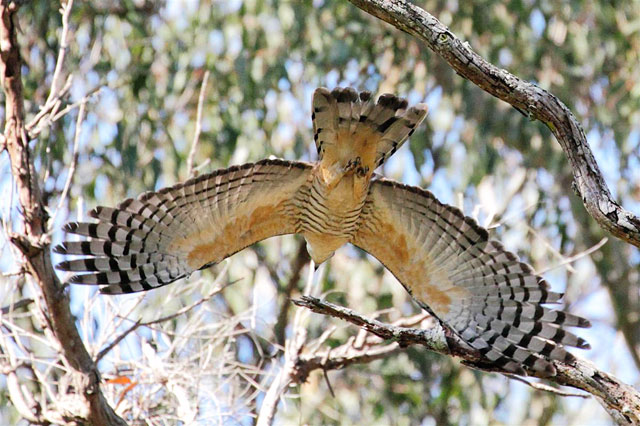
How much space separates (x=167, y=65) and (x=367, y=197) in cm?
285

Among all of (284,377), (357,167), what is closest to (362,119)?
(357,167)

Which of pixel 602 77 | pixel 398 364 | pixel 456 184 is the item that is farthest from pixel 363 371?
pixel 602 77

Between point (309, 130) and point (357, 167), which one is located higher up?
point (309, 130)

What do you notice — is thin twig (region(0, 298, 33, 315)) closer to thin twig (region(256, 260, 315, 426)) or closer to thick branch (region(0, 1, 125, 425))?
thick branch (region(0, 1, 125, 425))

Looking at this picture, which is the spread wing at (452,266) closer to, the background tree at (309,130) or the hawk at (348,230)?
the hawk at (348,230)

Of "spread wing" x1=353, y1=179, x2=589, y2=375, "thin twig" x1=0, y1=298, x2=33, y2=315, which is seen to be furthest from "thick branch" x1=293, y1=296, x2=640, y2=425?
"thin twig" x1=0, y1=298, x2=33, y2=315

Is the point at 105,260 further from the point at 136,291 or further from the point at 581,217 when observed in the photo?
the point at 581,217

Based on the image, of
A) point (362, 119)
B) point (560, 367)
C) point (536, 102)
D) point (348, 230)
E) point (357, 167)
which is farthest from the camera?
point (348, 230)

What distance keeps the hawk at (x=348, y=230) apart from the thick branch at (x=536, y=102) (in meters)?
0.91

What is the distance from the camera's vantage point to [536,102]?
2.75 meters

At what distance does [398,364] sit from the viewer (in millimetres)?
6930

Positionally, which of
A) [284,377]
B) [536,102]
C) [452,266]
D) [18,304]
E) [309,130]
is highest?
[309,130]

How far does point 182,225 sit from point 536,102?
1.84 meters

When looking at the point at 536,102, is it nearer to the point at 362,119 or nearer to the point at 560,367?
the point at 560,367
